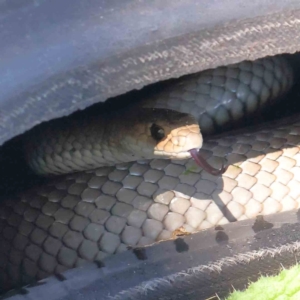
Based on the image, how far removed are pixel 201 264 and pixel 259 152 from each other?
35cm

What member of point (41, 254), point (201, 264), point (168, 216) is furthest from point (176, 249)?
point (41, 254)

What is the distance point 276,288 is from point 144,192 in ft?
1.09

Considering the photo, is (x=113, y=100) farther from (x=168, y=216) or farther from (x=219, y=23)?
(x=219, y=23)

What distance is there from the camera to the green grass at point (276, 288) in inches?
30.3

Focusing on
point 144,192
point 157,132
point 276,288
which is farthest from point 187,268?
point 157,132

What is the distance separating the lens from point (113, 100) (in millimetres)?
1199

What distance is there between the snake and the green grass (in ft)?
0.69

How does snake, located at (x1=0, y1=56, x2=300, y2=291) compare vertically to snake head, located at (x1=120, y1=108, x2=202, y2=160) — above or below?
below

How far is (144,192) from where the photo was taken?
39.9 inches

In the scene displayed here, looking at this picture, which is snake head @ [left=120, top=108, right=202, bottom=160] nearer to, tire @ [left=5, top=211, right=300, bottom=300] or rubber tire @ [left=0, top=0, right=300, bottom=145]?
tire @ [left=5, top=211, right=300, bottom=300]

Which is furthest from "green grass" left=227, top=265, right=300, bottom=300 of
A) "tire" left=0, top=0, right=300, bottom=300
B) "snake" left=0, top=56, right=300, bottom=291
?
"tire" left=0, top=0, right=300, bottom=300

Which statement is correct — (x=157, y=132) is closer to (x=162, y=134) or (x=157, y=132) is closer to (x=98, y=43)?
(x=162, y=134)

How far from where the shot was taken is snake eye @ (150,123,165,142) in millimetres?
1065

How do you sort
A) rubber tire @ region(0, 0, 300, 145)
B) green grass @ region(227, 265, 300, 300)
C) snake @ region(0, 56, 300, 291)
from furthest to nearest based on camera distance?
1. snake @ region(0, 56, 300, 291)
2. green grass @ region(227, 265, 300, 300)
3. rubber tire @ region(0, 0, 300, 145)
